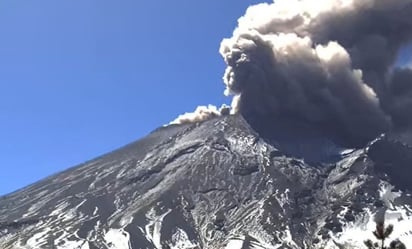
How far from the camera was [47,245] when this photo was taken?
18100 centimetres

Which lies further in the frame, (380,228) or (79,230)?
(79,230)

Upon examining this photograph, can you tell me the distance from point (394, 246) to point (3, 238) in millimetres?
182352

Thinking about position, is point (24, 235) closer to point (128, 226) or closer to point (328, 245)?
point (128, 226)

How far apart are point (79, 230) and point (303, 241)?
68.0 meters

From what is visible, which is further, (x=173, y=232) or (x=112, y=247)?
(x=173, y=232)

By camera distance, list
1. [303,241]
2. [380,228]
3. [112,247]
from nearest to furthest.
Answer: [380,228]
[112,247]
[303,241]

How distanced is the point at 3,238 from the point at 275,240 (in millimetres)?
80674

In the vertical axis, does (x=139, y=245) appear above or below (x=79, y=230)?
below

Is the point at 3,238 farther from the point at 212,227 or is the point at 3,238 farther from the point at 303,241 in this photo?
the point at 303,241

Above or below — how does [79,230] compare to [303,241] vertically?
above

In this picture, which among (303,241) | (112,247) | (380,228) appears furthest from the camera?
(303,241)

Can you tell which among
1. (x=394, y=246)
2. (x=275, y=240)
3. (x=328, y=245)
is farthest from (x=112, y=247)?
(x=394, y=246)

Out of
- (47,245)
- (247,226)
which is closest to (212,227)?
(247,226)

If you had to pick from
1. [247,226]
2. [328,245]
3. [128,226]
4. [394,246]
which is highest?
[128,226]
